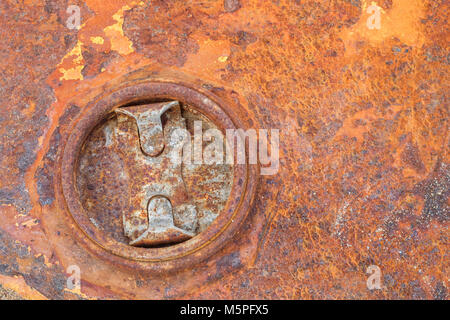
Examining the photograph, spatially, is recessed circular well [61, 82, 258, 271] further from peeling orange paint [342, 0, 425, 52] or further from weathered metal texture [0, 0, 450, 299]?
peeling orange paint [342, 0, 425, 52]

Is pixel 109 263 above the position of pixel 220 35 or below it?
below

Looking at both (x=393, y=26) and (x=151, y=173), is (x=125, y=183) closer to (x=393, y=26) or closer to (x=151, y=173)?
(x=151, y=173)

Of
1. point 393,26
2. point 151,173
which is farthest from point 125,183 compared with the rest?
point 393,26

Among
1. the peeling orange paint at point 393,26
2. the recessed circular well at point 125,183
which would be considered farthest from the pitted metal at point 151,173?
the peeling orange paint at point 393,26

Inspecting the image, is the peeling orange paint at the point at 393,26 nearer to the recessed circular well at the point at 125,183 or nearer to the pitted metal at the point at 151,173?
the recessed circular well at the point at 125,183

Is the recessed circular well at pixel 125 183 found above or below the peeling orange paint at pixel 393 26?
below

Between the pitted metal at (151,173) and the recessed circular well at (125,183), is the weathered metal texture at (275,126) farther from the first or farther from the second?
the pitted metal at (151,173)

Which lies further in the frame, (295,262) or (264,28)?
(264,28)

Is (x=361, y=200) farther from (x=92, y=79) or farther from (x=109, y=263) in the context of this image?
(x=92, y=79)

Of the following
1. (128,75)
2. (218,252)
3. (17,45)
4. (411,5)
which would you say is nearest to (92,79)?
(128,75)
